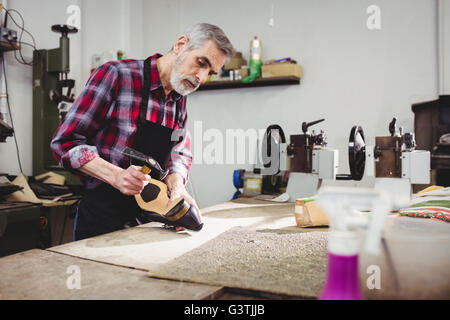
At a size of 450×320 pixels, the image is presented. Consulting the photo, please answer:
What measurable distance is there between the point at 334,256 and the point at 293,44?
11.1 feet

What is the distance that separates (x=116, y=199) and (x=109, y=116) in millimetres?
373

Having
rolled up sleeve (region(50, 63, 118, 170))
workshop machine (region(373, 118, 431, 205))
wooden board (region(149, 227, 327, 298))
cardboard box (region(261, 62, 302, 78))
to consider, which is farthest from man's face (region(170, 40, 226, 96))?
cardboard box (region(261, 62, 302, 78))

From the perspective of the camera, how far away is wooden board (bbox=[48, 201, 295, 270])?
1.03m

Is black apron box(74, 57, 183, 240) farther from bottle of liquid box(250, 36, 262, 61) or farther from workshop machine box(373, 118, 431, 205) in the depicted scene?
bottle of liquid box(250, 36, 262, 61)

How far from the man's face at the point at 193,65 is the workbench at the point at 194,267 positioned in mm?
682

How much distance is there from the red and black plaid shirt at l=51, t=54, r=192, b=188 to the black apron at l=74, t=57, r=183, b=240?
0.09ft

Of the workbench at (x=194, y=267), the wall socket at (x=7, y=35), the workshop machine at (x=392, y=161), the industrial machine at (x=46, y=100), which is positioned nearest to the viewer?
the workbench at (x=194, y=267)

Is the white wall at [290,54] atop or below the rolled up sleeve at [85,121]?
atop

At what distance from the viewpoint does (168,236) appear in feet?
4.26

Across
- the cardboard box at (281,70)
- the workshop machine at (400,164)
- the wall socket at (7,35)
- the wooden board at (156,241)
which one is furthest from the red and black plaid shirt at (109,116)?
the cardboard box at (281,70)

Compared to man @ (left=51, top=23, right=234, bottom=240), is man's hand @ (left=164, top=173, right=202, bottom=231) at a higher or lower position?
lower

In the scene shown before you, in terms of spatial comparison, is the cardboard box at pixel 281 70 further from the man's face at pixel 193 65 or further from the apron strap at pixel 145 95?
the apron strap at pixel 145 95

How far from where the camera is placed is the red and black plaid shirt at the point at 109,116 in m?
1.43

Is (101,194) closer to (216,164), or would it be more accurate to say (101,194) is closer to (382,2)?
(216,164)
